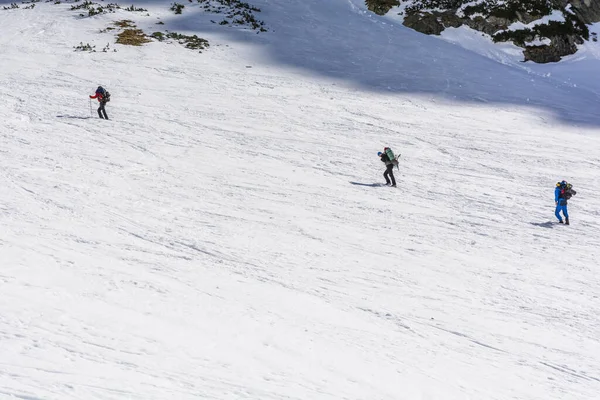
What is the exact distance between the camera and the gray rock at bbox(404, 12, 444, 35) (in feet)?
127

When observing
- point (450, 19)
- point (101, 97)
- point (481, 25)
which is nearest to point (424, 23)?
point (450, 19)

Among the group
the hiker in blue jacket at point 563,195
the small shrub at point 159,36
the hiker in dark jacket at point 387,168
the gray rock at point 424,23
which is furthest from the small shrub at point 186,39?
the hiker in blue jacket at point 563,195

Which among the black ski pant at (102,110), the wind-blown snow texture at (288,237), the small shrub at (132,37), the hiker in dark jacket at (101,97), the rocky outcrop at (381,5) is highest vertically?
the rocky outcrop at (381,5)

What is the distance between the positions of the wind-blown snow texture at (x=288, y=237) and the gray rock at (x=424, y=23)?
10923 millimetres

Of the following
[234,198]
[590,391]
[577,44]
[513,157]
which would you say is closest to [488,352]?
[590,391]

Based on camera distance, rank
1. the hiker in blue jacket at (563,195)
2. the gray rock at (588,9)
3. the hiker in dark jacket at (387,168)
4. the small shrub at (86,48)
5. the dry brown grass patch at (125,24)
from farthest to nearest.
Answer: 1. the gray rock at (588,9)
2. the dry brown grass patch at (125,24)
3. the small shrub at (86,48)
4. the hiker in dark jacket at (387,168)
5. the hiker in blue jacket at (563,195)

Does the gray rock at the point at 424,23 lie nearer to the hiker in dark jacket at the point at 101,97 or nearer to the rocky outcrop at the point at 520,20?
the rocky outcrop at the point at 520,20

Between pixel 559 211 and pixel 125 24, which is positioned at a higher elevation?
pixel 125 24

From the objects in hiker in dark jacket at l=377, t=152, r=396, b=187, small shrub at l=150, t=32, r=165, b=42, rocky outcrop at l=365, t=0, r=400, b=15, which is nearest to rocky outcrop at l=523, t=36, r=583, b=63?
rocky outcrop at l=365, t=0, r=400, b=15

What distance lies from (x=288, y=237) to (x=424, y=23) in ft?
103

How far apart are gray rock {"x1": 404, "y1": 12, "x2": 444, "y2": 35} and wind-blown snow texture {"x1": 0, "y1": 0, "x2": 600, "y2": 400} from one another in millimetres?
10923

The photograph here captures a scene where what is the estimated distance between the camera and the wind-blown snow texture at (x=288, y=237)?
25.6 ft

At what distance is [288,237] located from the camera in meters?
12.9

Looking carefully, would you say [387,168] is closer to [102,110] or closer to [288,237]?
[288,237]
